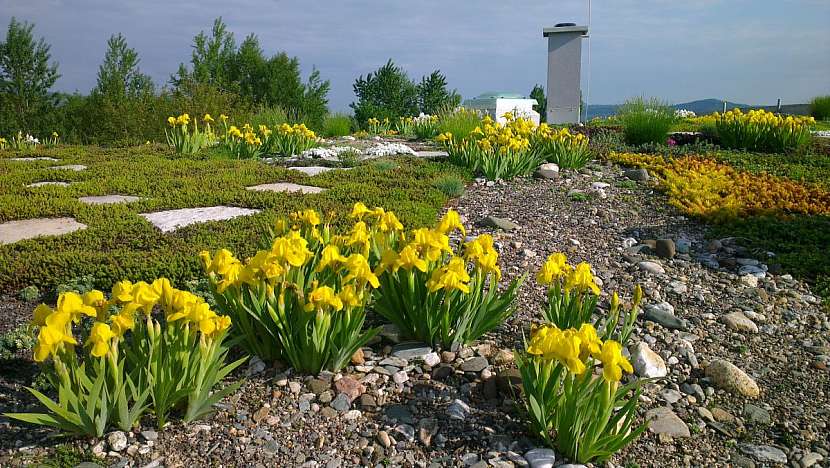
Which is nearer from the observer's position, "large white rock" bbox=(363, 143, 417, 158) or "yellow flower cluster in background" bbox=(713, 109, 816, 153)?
"yellow flower cluster in background" bbox=(713, 109, 816, 153)

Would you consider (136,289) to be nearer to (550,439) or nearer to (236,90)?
(550,439)

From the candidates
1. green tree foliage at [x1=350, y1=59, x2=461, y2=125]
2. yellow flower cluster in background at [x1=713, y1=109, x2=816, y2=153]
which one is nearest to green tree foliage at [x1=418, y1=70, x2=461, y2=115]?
green tree foliage at [x1=350, y1=59, x2=461, y2=125]

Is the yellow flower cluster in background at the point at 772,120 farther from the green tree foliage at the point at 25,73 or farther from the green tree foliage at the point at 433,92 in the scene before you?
the green tree foliage at the point at 25,73

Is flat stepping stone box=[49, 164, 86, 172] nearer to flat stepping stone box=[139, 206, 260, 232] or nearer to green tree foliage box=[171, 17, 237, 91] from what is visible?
flat stepping stone box=[139, 206, 260, 232]

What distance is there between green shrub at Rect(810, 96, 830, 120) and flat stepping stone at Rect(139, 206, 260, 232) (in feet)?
68.7

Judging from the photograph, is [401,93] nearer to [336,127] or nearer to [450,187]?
[336,127]

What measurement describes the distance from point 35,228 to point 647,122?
8.74 metres

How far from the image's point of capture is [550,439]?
84.4 inches

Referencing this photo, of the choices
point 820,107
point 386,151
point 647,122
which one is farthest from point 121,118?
point 820,107

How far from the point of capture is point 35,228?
4.68 m

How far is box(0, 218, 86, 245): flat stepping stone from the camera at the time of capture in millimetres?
4426

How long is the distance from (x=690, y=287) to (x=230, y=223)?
Answer: 3.31 meters

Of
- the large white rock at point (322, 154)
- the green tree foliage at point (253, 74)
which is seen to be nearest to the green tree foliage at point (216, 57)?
the green tree foliage at point (253, 74)

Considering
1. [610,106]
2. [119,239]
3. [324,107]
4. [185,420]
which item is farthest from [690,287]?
[324,107]
